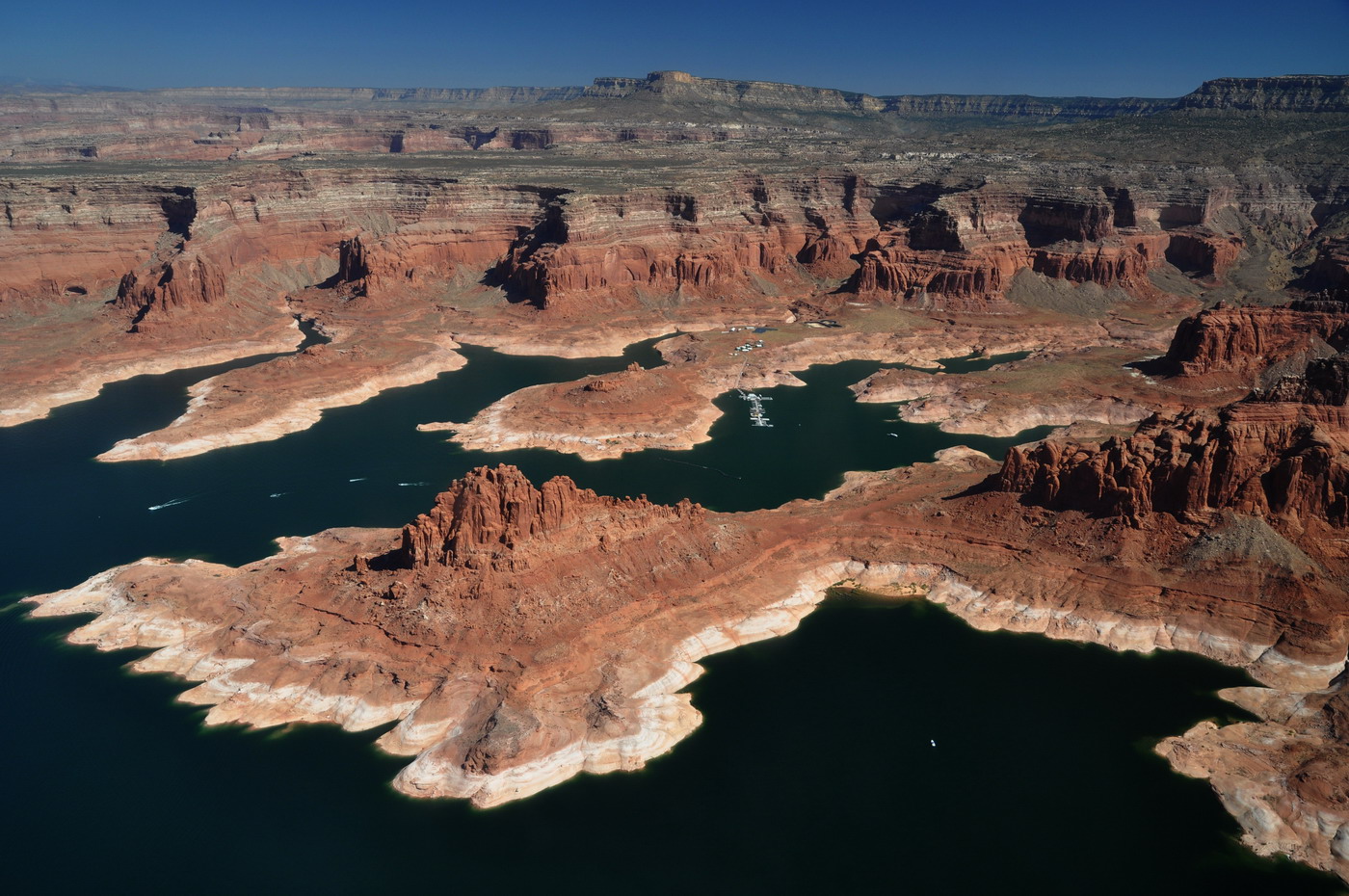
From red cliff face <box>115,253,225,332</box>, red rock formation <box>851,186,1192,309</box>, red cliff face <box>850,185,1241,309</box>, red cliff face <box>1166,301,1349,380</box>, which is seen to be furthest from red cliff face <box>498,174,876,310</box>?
red cliff face <box>1166,301,1349,380</box>

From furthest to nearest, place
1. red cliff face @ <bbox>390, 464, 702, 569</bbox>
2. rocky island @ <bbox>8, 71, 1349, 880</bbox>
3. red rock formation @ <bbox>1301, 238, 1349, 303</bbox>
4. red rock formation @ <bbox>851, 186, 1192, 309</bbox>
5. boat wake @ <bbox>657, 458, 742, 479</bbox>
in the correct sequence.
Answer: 1. red rock formation @ <bbox>851, 186, 1192, 309</bbox>
2. red rock formation @ <bbox>1301, 238, 1349, 303</bbox>
3. boat wake @ <bbox>657, 458, 742, 479</bbox>
4. red cliff face @ <bbox>390, 464, 702, 569</bbox>
5. rocky island @ <bbox>8, 71, 1349, 880</bbox>

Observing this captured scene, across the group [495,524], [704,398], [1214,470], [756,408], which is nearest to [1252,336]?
[1214,470]

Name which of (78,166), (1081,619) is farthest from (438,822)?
(78,166)

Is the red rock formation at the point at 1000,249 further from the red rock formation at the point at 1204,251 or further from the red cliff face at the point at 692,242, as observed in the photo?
the red cliff face at the point at 692,242

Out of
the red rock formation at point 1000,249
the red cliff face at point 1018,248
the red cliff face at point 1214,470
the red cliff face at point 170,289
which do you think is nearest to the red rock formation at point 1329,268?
the red cliff face at point 1018,248

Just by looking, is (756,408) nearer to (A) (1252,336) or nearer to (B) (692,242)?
(A) (1252,336)

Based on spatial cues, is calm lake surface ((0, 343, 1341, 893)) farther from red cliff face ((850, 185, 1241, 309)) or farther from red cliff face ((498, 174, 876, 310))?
red cliff face ((850, 185, 1241, 309))

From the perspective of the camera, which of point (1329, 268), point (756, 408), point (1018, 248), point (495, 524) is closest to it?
point (495, 524)
